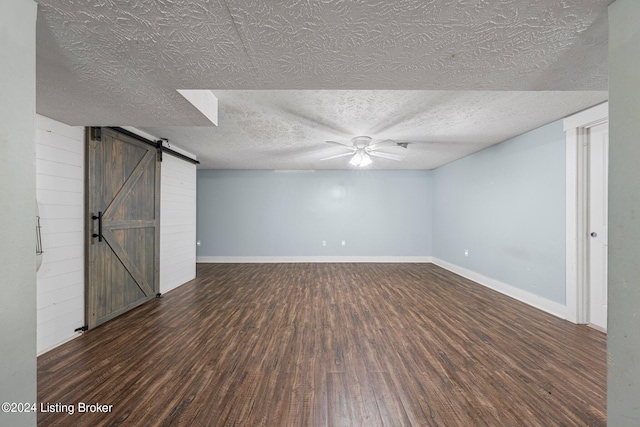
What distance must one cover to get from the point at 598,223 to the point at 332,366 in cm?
342

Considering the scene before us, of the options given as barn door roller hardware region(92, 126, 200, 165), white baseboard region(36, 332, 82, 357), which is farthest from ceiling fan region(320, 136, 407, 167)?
white baseboard region(36, 332, 82, 357)

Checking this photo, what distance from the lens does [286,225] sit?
260 inches

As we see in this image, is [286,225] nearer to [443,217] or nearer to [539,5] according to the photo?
[443,217]

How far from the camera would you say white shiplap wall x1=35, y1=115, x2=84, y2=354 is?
229 cm

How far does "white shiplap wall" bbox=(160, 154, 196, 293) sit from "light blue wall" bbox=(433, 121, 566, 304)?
5646 mm

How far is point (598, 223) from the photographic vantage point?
109 inches

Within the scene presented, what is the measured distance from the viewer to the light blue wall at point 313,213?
21.5ft

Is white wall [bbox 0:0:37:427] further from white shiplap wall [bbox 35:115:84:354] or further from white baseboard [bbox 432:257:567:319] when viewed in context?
white baseboard [bbox 432:257:567:319]

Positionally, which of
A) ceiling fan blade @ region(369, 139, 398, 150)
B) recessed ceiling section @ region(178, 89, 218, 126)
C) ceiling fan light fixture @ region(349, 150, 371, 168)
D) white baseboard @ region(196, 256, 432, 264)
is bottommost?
white baseboard @ region(196, 256, 432, 264)

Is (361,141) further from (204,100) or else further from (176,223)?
(176,223)

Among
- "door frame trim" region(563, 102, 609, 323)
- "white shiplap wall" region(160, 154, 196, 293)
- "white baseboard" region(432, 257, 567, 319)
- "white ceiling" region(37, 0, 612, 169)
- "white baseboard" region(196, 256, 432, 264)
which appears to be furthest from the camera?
"white baseboard" region(196, 256, 432, 264)

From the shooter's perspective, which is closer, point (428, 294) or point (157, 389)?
point (157, 389)

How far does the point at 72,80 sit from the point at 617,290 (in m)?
3.33

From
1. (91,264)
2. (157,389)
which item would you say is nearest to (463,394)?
(157,389)
